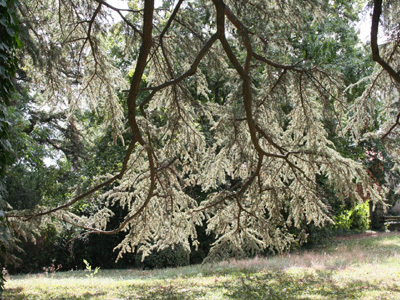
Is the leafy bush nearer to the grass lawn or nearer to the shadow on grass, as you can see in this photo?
the grass lawn

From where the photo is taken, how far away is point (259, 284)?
7.21 metres

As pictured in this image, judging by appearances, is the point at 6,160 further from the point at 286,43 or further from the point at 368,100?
the point at 368,100

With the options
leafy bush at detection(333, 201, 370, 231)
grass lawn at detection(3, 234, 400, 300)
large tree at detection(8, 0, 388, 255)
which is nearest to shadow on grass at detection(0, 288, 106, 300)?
grass lawn at detection(3, 234, 400, 300)

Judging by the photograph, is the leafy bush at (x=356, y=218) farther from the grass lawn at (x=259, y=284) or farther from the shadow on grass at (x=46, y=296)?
the shadow on grass at (x=46, y=296)

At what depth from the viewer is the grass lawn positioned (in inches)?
249

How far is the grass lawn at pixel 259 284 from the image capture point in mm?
6328

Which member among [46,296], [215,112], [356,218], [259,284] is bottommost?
[259,284]

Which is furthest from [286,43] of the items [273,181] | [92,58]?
[92,58]

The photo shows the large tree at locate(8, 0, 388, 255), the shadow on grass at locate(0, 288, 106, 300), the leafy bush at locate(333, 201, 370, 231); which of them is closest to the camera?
the large tree at locate(8, 0, 388, 255)

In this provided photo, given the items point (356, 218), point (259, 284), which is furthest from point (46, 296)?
point (356, 218)

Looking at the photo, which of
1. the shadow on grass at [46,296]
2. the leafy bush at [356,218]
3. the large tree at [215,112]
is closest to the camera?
the large tree at [215,112]

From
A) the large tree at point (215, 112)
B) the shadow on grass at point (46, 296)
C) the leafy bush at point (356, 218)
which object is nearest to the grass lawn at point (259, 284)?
the shadow on grass at point (46, 296)

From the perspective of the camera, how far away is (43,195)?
12.8m

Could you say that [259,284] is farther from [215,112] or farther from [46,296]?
[46,296]
